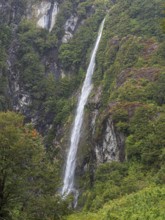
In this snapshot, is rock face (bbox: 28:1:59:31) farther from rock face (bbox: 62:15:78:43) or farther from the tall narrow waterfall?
the tall narrow waterfall

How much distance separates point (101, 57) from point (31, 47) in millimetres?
14454

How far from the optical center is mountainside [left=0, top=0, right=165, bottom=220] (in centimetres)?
1586

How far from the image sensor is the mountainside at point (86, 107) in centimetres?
1586

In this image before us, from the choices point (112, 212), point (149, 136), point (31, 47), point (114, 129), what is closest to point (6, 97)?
point (31, 47)


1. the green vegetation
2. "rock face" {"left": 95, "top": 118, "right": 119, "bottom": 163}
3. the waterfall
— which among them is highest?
the waterfall

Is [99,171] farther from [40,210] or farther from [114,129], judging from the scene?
[40,210]

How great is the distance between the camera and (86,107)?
4188 centimetres

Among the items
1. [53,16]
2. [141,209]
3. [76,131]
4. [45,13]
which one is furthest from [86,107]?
[45,13]

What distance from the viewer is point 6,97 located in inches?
1994

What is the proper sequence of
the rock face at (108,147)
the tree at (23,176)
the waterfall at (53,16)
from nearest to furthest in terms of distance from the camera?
1. the tree at (23,176)
2. the rock face at (108,147)
3. the waterfall at (53,16)

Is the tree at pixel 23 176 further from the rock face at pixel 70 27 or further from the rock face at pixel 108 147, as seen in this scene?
the rock face at pixel 70 27

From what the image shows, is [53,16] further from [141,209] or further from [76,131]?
[141,209]

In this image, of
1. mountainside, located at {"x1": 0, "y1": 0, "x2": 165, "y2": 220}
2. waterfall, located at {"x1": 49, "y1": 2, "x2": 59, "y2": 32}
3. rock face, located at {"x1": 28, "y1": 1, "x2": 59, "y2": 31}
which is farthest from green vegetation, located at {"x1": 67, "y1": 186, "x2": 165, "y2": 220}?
rock face, located at {"x1": 28, "y1": 1, "x2": 59, "y2": 31}

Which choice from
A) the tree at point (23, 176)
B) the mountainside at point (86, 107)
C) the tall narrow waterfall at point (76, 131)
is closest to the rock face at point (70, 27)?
the mountainside at point (86, 107)
